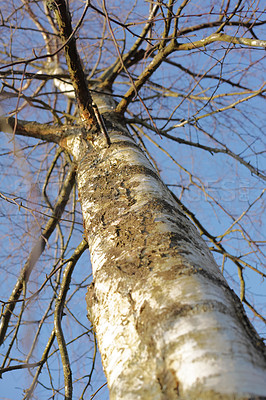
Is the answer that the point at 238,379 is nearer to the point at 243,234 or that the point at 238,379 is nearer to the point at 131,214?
the point at 131,214

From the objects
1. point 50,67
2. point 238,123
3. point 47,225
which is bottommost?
point 47,225

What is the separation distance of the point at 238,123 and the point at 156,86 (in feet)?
3.63

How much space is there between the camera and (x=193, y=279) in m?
0.79

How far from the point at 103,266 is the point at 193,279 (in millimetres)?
309

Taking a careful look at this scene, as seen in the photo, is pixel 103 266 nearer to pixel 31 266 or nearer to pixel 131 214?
pixel 131 214

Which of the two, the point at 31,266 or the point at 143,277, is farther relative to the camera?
the point at 31,266

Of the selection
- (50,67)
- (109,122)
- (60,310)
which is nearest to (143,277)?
(60,310)

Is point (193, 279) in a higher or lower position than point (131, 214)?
lower

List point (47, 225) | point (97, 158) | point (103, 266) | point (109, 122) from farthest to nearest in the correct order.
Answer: point (47, 225) < point (109, 122) < point (97, 158) < point (103, 266)

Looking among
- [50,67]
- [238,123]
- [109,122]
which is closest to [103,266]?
[109,122]

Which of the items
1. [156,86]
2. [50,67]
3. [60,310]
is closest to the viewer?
[60,310]

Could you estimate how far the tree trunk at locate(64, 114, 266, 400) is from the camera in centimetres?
59

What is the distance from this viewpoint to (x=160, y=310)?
0.74 meters

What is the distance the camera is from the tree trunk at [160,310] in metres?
0.59
